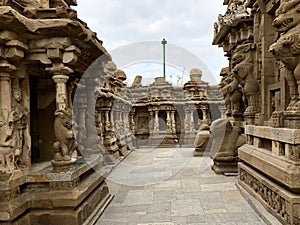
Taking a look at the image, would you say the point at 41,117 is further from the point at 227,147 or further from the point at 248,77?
the point at 227,147

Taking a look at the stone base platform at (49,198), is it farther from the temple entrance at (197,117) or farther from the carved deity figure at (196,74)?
the carved deity figure at (196,74)

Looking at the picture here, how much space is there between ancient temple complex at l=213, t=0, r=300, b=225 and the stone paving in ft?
1.51

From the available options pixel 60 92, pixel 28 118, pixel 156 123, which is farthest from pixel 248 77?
pixel 156 123

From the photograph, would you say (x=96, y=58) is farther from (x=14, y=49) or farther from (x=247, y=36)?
(x=247, y=36)

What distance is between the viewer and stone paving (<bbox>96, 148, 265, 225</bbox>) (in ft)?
15.8

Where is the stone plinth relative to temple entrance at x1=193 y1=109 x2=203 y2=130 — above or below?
below

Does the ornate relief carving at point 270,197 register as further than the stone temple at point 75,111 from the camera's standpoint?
Yes

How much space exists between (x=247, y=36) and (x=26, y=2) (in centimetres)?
528

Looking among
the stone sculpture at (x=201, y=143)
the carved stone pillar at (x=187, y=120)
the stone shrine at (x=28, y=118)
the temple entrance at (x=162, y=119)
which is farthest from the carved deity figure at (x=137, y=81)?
the stone shrine at (x=28, y=118)

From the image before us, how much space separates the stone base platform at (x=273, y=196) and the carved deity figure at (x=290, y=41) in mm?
1117

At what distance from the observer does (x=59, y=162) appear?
4453 millimetres

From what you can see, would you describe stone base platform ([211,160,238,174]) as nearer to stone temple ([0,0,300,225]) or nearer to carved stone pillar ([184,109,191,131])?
stone temple ([0,0,300,225])

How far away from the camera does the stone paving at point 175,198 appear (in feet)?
15.8

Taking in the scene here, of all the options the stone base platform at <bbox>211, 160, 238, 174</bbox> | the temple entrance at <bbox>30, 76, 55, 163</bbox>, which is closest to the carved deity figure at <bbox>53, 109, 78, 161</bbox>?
the temple entrance at <bbox>30, 76, 55, 163</bbox>
